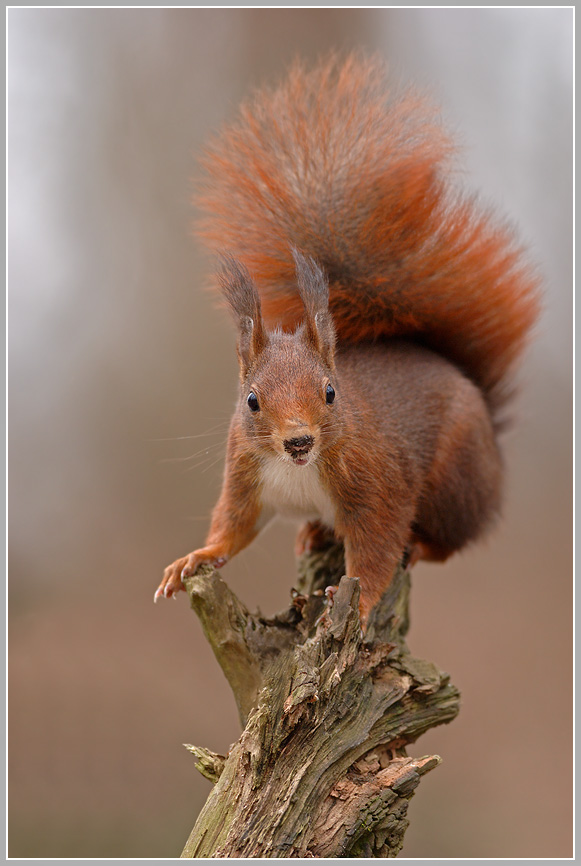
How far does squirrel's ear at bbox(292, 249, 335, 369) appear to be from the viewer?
1817mm

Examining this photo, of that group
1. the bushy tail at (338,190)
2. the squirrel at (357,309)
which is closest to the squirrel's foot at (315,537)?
the squirrel at (357,309)

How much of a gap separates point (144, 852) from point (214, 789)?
106 centimetres

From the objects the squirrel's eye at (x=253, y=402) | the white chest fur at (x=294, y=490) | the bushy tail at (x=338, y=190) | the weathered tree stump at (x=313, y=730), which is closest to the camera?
the weathered tree stump at (x=313, y=730)

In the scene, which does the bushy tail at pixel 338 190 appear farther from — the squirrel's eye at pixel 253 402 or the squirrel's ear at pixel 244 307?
the squirrel's eye at pixel 253 402

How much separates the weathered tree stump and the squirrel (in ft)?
0.55

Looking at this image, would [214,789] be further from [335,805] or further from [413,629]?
[413,629]

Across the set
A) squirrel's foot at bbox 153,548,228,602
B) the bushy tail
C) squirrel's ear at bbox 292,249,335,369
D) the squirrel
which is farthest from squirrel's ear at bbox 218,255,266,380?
squirrel's foot at bbox 153,548,228,602

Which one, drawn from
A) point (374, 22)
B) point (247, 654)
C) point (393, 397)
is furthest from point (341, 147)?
point (247, 654)

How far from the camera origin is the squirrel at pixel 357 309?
186 cm

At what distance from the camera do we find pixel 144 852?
2516 millimetres

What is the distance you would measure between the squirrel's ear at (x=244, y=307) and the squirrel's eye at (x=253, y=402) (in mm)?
99

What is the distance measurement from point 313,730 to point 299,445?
644mm

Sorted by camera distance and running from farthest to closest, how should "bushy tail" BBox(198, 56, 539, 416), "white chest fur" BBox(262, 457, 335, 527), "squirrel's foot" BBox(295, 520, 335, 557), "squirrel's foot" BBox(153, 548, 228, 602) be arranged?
"squirrel's foot" BBox(295, 520, 335, 557)
"bushy tail" BBox(198, 56, 539, 416)
"squirrel's foot" BBox(153, 548, 228, 602)
"white chest fur" BBox(262, 457, 335, 527)

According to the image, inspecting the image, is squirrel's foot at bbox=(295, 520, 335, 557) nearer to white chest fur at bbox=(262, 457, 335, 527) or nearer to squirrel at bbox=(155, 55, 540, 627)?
squirrel at bbox=(155, 55, 540, 627)
